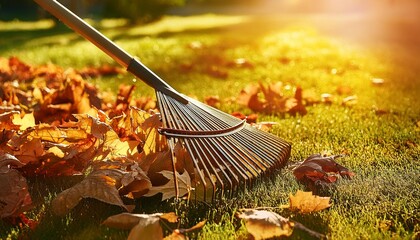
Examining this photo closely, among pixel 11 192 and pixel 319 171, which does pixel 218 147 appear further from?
pixel 11 192

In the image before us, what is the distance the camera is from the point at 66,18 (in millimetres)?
3068

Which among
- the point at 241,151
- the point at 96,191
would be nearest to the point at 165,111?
the point at 241,151

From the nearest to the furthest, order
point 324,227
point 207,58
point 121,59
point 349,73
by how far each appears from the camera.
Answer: point 324,227 < point 121,59 < point 349,73 < point 207,58

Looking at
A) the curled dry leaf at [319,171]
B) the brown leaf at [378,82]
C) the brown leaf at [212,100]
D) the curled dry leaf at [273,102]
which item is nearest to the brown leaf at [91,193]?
the curled dry leaf at [319,171]

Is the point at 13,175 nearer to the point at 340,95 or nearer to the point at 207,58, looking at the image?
the point at 340,95

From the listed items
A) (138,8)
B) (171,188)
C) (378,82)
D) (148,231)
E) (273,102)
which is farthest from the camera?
(138,8)

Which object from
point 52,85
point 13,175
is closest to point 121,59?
point 13,175

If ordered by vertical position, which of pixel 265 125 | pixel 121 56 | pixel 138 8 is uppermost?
pixel 121 56

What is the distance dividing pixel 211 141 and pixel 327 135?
1.14m

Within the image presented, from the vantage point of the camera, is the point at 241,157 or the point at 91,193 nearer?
the point at 91,193

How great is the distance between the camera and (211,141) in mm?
2613

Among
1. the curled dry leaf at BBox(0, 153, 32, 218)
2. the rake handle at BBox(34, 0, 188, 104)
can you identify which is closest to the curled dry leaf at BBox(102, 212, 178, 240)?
the curled dry leaf at BBox(0, 153, 32, 218)

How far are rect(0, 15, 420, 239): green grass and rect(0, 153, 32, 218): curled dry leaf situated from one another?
0.06 m

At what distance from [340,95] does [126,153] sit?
276 centimetres
